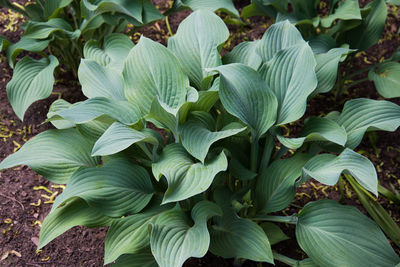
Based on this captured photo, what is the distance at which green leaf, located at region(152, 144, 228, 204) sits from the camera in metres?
1.35

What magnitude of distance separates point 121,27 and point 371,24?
1.41m

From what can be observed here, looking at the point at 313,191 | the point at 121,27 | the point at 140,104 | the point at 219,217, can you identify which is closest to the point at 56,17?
the point at 121,27

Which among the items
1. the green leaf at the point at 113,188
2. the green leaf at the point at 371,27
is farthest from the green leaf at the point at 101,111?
the green leaf at the point at 371,27

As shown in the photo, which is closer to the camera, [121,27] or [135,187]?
[135,187]

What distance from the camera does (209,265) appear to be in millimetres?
1785

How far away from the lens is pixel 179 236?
4.56ft

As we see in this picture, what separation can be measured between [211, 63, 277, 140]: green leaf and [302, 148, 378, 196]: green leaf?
0.70 feet

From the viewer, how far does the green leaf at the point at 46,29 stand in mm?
2180

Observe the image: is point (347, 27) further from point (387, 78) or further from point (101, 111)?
point (101, 111)

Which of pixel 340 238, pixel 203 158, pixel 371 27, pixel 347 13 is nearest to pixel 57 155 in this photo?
pixel 203 158

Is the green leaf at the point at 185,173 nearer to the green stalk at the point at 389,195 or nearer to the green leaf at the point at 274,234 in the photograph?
the green leaf at the point at 274,234

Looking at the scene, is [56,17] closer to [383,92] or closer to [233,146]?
[233,146]

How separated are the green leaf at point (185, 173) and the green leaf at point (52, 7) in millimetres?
1240

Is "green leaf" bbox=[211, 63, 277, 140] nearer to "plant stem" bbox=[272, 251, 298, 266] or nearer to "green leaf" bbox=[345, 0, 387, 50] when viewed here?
"plant stem" bbox=[272, 251, 298, 266]
